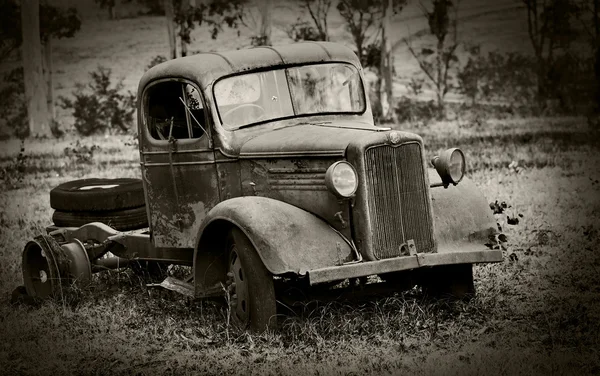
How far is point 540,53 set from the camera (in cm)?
2684

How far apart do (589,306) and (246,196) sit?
106 inches

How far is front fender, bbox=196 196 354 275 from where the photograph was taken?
5.78 metres

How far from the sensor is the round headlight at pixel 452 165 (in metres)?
6.44

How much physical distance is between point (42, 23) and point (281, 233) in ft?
77.5

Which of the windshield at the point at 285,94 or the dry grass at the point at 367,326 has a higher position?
the windshield at the point at 285,94

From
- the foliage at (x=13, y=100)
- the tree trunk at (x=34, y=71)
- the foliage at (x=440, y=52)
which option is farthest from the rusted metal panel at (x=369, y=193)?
the foliage at (x=13, y=100)

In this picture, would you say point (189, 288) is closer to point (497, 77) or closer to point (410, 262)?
point (410, 262)

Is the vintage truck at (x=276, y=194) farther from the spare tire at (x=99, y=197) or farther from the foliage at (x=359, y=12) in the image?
the foliage at (x=359, y=12)

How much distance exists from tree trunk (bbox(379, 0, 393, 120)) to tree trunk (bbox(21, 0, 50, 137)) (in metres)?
9.87

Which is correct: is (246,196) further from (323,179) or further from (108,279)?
(108,279)

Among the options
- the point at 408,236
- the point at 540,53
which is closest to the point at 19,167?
the point at 408,236

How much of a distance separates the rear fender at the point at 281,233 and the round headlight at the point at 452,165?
→ 0.98 m

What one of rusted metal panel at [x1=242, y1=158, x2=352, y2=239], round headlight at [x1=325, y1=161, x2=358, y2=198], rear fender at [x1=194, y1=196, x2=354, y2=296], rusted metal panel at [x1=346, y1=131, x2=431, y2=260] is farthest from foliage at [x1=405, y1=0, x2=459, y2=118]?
round headlight at [x1=325, y1=161, x2=358, y2=198]

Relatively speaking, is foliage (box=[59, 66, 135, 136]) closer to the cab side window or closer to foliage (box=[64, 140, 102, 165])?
foliage (box=[64, 140, 102, 165])
